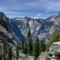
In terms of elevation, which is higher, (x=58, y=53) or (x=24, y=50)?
(x=58, y=53)

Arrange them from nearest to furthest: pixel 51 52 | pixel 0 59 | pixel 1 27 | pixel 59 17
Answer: pixel 51 52 < pixel 0 59 < pixel 59 17 < pixel 1 27

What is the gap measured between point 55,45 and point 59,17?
99.7 m

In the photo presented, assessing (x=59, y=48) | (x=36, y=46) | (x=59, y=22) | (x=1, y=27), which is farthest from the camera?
(x=1, y=27)

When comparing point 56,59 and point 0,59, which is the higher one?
point 56,59

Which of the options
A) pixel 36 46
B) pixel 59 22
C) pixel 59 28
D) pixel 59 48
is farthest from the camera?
pixel 59 22

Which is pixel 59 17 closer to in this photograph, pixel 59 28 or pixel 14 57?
pixel 59 28

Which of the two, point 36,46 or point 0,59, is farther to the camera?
point 36,46

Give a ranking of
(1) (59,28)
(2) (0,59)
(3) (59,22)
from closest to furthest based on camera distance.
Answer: (2) (0,59) < (1) (59,28) < (3) (59,22)

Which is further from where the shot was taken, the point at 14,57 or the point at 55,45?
the point at 14,57

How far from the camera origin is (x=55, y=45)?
2030 centimetres

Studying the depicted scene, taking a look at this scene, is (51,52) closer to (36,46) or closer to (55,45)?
(55,45)

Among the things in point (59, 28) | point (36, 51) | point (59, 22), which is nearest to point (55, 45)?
point (36, 51)

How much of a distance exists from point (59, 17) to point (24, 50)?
70.2ft

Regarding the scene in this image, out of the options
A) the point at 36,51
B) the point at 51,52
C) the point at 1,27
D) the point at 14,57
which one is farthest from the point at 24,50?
the point at 51,52
